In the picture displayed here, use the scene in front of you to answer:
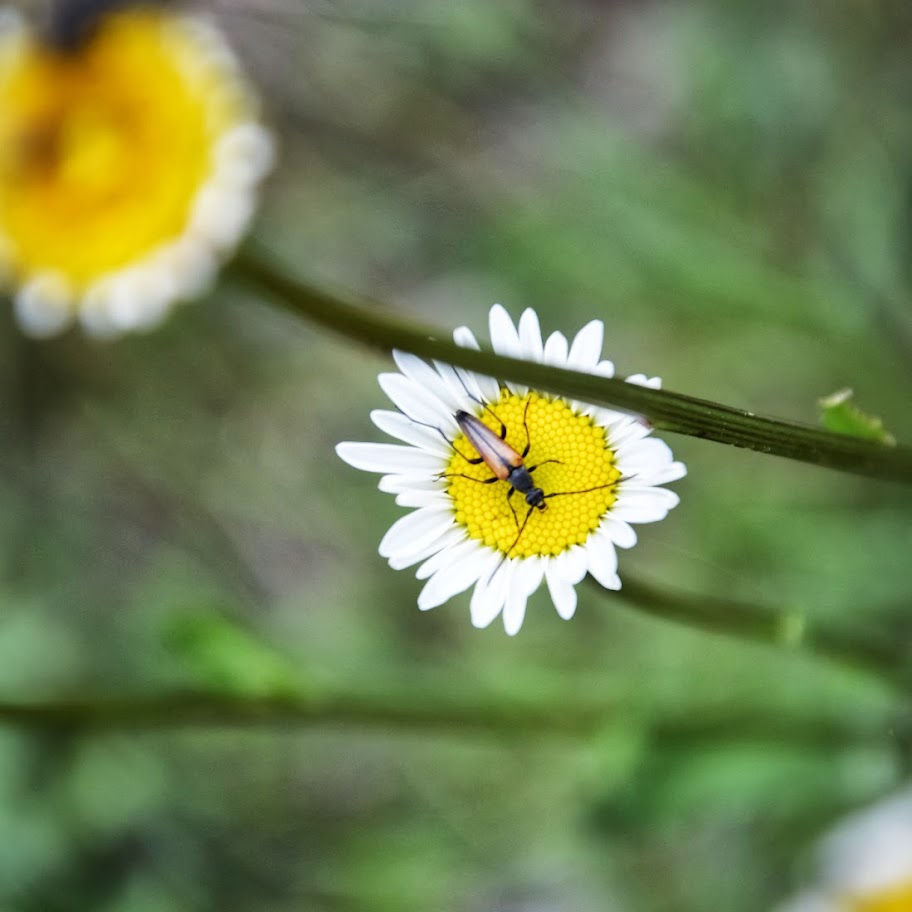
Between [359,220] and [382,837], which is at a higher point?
[359,220]

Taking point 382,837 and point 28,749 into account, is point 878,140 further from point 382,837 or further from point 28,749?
point 28,749

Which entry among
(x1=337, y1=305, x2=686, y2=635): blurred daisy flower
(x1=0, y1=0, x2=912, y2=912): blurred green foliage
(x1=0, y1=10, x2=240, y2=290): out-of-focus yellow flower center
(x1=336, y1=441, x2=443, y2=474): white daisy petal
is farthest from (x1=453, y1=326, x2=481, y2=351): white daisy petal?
(x1=0, y1=10, x2=240, y2=290): out-of-focus yellow flower center

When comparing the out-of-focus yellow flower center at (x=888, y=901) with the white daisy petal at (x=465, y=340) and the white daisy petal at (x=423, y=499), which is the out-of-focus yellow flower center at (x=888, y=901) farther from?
the white daisy petal at (x=465, y=340)

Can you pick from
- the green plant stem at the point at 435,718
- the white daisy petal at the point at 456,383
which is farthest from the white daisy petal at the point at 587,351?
the green plant stem at the point at 435,718

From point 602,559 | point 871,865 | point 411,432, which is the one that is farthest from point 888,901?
point 411,432

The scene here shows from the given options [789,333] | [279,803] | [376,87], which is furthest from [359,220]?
[279,803]

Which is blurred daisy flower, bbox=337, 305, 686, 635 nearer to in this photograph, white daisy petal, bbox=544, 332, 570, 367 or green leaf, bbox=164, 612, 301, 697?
white daisy petal, bbox=544, 332, 570, 367

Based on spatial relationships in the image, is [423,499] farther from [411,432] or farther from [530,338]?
[530,338]
